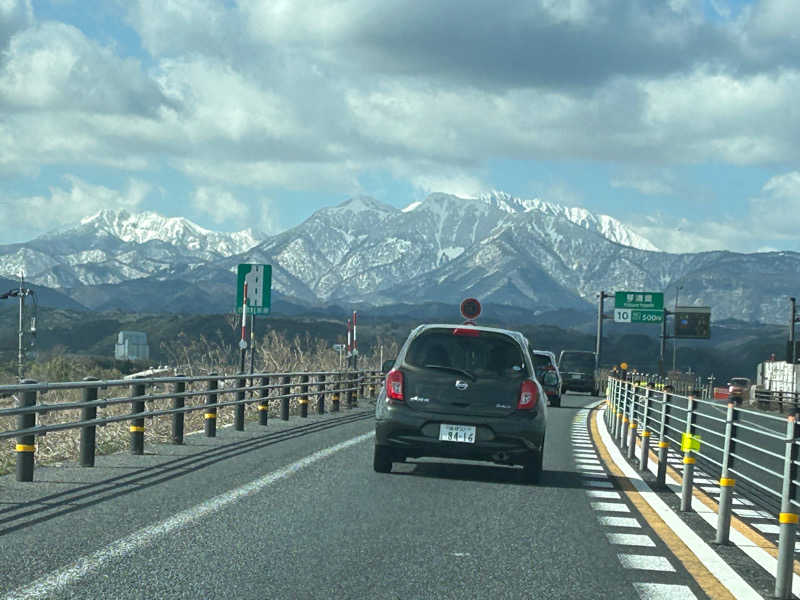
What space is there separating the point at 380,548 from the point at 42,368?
138 feet

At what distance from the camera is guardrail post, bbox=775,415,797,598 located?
6.34 meters

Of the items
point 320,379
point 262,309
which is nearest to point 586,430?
point 320,379

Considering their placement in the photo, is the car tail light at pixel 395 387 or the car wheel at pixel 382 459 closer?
the car tail light at pixel 395 387

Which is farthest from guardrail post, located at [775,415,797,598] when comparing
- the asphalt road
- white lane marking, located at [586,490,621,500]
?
white lane marking, located at [586,490,621,500]

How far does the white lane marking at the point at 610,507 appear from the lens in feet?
32.1

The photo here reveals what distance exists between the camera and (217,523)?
8.12 meters

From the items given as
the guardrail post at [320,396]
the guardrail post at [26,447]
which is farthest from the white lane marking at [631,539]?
the guardrail post at [320,396]

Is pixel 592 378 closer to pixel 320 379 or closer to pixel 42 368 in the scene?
pixel 42 368

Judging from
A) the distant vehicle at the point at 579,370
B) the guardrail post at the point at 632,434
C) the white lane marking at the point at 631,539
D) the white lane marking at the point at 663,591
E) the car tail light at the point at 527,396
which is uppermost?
the car tail light at the point at 527,396

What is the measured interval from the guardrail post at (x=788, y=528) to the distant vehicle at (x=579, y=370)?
144ft

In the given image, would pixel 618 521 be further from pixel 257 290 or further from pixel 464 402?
pixel 257 290

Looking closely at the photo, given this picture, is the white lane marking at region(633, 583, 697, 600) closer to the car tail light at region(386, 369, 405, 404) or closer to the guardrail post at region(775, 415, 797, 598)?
the guardrail post at region(775, 415, 797, 598)

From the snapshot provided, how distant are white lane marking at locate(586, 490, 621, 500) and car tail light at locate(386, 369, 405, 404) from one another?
2164mm

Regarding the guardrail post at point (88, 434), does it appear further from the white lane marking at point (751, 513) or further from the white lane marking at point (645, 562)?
the white lane marking at point (751, 513)
